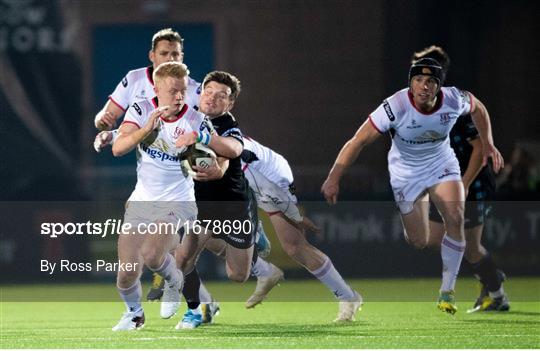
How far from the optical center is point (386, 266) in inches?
531

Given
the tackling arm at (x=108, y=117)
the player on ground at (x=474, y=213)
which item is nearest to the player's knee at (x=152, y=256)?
the tackling arm at (x=108, y=117)

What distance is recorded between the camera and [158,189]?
8891 millimetres

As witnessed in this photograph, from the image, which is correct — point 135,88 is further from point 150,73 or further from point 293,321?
point 293,321

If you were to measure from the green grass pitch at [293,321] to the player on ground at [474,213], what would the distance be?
0.65 feet

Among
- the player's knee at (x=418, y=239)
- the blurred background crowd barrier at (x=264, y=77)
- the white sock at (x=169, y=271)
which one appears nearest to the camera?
the white sock at (x=169, y=271)

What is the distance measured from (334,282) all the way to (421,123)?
118cm

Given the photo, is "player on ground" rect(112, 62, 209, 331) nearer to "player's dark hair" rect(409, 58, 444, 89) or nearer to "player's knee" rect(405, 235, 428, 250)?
"player's dark hair" rect(409, 58, 444, 89)

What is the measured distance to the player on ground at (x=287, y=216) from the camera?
9.82m

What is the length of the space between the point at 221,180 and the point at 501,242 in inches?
189

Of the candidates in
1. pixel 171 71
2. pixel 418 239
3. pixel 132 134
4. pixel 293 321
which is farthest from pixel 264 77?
pixel 132 134

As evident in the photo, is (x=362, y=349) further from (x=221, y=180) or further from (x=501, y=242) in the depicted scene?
(x=501, y=242)

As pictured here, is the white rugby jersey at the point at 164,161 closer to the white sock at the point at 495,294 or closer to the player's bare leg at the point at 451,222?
the player's bare leg at the point at 451,222

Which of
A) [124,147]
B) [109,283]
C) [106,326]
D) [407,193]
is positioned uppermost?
[124,147]

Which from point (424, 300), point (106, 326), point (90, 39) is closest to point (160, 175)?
point (106, 326)
